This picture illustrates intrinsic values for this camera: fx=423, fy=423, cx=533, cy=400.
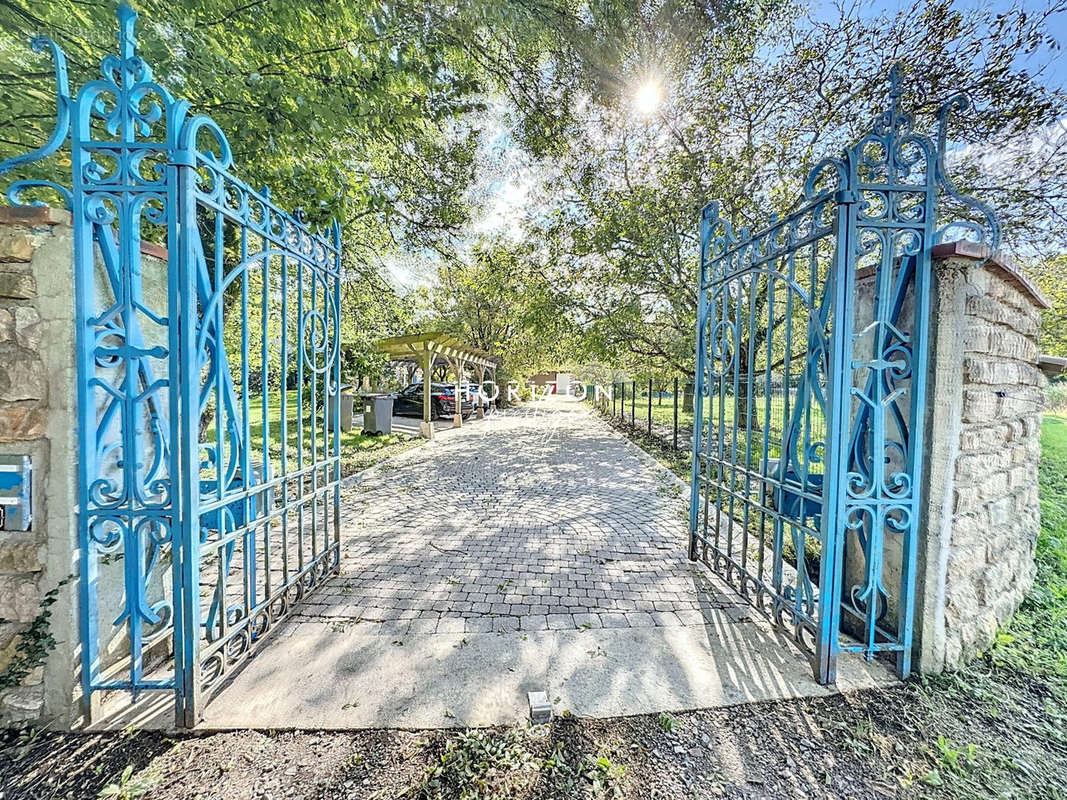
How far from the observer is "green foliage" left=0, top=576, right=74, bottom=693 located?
173 centimetres

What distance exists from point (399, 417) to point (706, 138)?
1359 centimetres

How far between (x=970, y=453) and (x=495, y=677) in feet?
9.13

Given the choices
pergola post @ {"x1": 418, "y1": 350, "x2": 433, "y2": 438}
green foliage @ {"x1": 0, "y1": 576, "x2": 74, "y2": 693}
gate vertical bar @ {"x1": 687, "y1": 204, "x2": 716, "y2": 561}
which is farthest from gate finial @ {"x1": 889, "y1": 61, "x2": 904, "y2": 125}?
pergola post @ {"x1": 418, "y1": 350, "x2": 433, "y2": 438}

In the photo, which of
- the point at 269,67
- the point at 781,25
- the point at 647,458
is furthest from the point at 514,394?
the point at 269,67

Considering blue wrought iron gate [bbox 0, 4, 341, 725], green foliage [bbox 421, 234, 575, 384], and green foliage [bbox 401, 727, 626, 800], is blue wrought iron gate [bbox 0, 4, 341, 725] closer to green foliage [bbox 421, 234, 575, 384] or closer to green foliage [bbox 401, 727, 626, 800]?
green foliage [bbox 401, 727, 626, 800]

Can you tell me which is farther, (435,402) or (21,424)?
(435,402)

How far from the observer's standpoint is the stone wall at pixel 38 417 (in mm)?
1745

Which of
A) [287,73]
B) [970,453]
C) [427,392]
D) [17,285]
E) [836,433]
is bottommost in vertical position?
[970,453]

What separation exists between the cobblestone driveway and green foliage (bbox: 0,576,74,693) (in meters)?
1.25

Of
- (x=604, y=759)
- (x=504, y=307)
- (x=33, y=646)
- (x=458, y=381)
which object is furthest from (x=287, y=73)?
(x=504, y=307)

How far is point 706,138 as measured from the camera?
7.60 meters

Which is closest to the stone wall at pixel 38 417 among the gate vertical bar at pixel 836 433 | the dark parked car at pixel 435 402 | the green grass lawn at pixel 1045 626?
the gate vertical bar at pixel 836 433

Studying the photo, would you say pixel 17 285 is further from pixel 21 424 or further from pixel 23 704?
pixel 23 704

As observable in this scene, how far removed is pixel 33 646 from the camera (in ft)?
5.74
